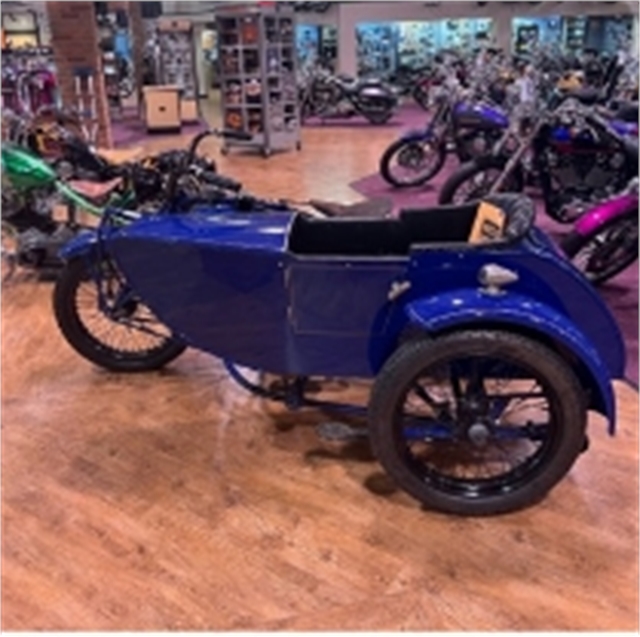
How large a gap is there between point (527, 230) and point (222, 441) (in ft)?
4.58

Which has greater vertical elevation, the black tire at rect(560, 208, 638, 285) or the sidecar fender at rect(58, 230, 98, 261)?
the sidecar fender at rect(58, 230, 98, 261)

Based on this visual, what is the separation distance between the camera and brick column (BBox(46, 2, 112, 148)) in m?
8.50

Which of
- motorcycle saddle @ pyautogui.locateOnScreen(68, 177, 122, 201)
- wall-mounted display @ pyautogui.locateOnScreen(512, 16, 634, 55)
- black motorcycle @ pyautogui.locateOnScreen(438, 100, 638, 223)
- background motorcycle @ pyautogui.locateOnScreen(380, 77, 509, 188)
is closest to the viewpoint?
motorcycle saddle @ pyautogui.locateOnScreen(68, 177, 122, 201)

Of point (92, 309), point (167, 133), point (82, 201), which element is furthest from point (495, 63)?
point (92, 309)

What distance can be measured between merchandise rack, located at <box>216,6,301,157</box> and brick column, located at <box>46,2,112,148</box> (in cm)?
161

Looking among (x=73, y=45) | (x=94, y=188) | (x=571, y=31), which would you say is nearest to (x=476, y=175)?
(x=94, y=188)

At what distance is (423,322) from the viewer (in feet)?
7.21

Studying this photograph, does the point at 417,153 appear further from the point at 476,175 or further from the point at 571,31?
the point at 571,31

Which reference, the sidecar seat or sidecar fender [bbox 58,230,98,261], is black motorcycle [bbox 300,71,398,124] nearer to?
sidecar fender [bbox 58,230,98,261]

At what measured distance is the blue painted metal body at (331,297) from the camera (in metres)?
2.24

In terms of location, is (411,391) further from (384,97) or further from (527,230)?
(384,97)

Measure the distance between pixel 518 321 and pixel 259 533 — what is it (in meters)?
1.05

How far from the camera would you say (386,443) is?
7.64 ft

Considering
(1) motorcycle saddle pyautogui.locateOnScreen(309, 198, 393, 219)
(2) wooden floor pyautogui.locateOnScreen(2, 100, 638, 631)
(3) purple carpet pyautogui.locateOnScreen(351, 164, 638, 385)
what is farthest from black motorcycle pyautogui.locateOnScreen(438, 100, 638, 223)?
(2) wooden floor pyautogui.locateOnScreen(2, 100, 638, 631)
